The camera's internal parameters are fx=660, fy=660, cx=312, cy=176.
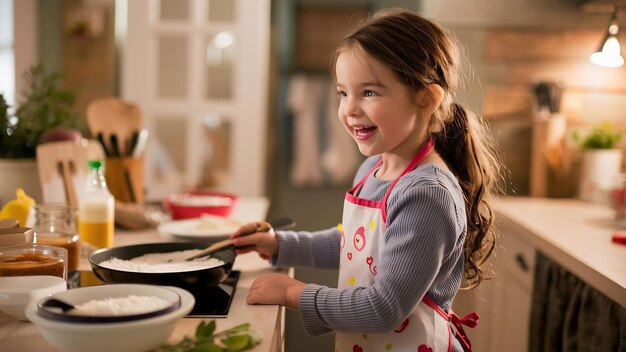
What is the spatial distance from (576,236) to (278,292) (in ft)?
4.22

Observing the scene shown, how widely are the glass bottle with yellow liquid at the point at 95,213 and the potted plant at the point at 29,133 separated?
29cm

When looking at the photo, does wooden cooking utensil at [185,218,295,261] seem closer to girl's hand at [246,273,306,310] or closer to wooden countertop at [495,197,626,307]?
girl's hand at [246,273,306,310]

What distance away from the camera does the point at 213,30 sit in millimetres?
3553

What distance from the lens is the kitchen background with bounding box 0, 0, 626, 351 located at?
2.99m

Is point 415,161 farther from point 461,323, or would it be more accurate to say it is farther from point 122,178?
point 122,178

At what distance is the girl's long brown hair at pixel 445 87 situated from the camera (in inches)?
46.4

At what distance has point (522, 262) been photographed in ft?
7.63

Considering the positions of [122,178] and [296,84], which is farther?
[296,84]

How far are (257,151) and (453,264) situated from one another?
98.1 inches

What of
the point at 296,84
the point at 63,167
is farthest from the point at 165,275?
the point at 296,84

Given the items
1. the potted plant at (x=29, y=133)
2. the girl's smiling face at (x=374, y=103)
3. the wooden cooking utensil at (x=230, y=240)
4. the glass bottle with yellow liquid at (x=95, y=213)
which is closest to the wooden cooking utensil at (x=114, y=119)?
the potted plant at (x=29, y=133)

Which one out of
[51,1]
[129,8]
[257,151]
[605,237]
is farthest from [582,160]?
[51,1]

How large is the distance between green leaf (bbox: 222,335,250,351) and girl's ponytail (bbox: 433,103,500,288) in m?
0.59

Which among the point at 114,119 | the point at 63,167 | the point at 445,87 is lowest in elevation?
the point at 63,167
